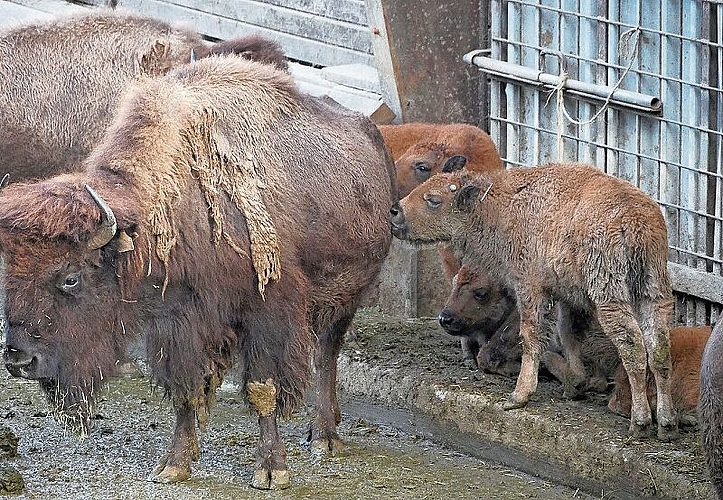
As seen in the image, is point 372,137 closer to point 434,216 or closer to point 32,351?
point 434,216

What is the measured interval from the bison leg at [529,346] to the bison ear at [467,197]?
565 mm

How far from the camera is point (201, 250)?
19.2 feet

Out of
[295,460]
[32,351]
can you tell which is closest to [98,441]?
[295,460]

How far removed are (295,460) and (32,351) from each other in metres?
1.63

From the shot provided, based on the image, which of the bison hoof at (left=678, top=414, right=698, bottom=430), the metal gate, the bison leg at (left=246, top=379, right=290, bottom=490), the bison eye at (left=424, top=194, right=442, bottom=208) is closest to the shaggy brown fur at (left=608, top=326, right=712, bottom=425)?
the bison hoof at (left=678, top=414, right=698, bottom=430)

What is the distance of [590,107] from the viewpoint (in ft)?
26.3

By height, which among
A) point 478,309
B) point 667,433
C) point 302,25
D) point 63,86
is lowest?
point 667,433

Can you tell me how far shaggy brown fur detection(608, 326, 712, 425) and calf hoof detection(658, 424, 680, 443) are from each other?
0.19 meters

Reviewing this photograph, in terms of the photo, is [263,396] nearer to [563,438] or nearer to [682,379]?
[563,438]

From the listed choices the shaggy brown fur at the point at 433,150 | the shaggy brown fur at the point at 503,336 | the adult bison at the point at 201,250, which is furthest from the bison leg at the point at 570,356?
the shaggy brown fur at the point at 433,150

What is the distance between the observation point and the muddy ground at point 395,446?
6.21 meters

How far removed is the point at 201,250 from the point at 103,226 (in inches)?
21.4

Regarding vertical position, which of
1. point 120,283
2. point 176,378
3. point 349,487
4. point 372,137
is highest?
point 372,137

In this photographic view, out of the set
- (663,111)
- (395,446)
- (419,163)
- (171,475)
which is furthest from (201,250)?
(663,111)
